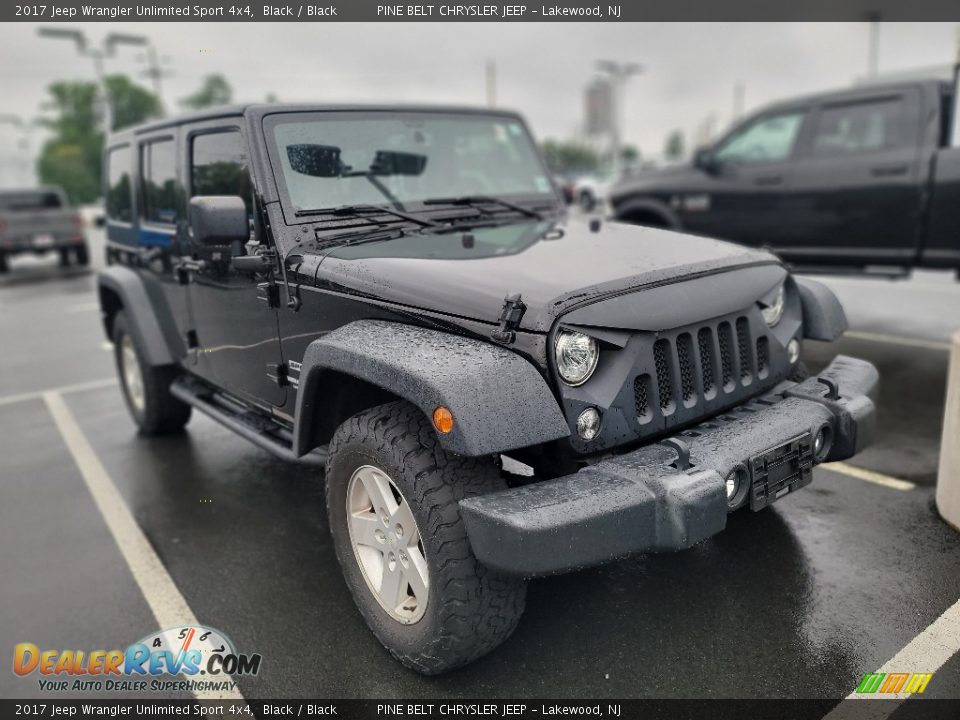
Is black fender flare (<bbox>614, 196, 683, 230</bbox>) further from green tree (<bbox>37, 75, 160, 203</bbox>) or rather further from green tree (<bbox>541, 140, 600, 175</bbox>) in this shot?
green tree (<bbox>541, 140, 600, 175</bbox>)

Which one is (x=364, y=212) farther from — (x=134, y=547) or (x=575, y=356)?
(x=134, y=547)

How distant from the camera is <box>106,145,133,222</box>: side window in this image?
5.06 meters

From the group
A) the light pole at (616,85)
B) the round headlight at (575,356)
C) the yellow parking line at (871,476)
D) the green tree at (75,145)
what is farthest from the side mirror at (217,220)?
Answer: the green tree at (75,145)

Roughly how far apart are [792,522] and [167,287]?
370 centimetres

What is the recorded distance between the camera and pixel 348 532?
294cm

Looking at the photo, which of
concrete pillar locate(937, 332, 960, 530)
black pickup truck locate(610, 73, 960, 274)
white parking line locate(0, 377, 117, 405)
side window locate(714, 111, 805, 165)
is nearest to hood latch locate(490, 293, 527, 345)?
concrete pillar locate(937, 332, 960, 530)

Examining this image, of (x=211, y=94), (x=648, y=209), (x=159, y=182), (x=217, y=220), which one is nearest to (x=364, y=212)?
(x=217, y=220)

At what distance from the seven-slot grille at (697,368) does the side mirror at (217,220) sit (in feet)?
5.84

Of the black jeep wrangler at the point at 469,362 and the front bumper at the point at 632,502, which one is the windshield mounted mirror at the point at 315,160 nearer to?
the black jeep wrangler at the point at 469,362

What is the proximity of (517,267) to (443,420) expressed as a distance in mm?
814

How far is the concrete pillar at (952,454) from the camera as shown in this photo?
11.6 ft

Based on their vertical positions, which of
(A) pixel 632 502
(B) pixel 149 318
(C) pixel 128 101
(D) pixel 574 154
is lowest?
(A) pixel 632 502

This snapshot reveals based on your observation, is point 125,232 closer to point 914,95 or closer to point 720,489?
point 720,489

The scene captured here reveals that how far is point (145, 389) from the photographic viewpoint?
5.14 meters
